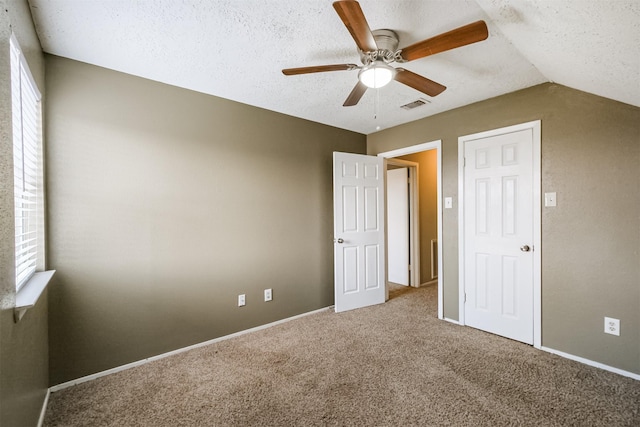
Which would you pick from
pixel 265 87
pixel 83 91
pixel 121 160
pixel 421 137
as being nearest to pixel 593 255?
pixel 421 137

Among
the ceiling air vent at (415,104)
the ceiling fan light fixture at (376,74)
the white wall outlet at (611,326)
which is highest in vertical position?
the ceiling air vent at (415,104)

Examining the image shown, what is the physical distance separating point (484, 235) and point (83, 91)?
375cm

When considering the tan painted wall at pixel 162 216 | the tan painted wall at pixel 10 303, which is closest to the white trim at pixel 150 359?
the tan painted wall at pixel 162 216

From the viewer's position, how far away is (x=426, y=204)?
4621mm

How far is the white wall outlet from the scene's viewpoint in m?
2.11

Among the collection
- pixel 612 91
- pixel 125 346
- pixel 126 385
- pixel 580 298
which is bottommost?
pixel 126 385

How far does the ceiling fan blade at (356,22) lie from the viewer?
1185mm

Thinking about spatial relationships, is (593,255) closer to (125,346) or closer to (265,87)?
(265,87)

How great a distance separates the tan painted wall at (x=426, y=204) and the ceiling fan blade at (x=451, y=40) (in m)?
3.02

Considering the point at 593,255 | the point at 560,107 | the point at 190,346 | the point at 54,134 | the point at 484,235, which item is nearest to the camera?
the point at 54,134

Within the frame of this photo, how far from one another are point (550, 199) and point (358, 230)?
192 cm

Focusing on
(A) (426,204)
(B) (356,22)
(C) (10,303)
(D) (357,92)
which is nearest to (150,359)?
(C) (10,303)

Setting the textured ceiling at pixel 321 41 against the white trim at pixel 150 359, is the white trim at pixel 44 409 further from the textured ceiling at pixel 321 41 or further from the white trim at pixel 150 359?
the textured ceiling at pixel 321 41

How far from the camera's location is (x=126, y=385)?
201cm
